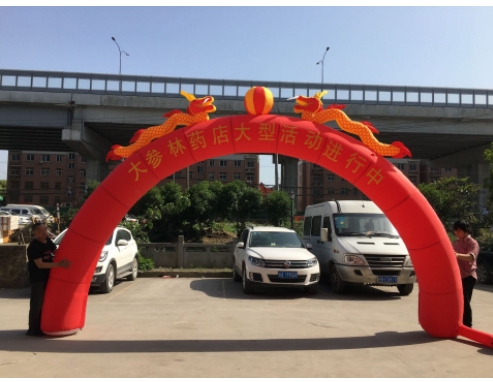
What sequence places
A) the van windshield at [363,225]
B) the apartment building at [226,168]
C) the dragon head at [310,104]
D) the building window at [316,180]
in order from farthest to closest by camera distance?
1. the building window at [316,180]
2. the apartment building at [226,168]
3. the van windshield at [363,225]
4. the dragon head at [310,104]

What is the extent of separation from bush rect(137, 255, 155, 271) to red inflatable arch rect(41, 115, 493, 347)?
25.8 ft

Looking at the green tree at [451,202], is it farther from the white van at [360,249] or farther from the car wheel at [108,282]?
the car wheel at [108,282]

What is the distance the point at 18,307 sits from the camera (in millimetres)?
8711

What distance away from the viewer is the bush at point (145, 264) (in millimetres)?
14258

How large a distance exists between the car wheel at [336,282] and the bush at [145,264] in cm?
620

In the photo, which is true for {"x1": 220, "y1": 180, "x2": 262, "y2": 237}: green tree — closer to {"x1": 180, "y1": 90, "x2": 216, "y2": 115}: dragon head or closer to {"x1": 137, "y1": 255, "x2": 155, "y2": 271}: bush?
{"x1": 137, "y1": 255, "x2": 155, "y2": 271}: bush

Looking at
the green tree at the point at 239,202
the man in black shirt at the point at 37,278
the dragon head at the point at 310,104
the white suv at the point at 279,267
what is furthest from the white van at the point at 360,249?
the green tree at the point at 239,202

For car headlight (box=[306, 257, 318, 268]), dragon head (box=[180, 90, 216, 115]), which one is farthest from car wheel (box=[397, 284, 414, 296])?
dragon head (box=[180, 90, 216, 115])

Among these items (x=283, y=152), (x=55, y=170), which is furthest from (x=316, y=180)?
(x=283, y=152)

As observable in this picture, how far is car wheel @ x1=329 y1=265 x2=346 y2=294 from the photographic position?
1069 centimetres

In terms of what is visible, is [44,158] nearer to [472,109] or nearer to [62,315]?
[472,109]

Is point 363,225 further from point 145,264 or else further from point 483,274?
point 145,264

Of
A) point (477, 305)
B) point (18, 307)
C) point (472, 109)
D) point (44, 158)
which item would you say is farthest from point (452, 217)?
point (44, 158)

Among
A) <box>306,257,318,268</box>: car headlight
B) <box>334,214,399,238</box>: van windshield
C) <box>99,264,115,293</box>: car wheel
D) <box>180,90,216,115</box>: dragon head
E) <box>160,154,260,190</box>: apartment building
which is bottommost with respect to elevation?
<box>99,264,115,293</box>: car wheel
